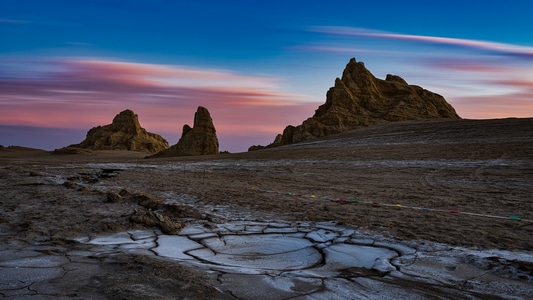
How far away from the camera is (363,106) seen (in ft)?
232

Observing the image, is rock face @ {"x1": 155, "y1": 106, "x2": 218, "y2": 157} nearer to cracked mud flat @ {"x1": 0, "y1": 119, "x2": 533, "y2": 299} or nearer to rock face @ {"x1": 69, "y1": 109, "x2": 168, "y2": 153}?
rock face @ {"x1": 69, "y1": 109, "x2": 168, "y2": 153}

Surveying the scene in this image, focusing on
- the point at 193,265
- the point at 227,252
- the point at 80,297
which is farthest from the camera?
the point at 227,252

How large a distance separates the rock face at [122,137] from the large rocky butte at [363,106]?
79.0 feet

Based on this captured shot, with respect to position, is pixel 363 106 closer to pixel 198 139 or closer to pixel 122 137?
pixel 198 139

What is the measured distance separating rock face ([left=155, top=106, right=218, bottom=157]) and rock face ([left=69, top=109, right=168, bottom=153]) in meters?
24.2

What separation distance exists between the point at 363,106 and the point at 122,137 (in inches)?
1634

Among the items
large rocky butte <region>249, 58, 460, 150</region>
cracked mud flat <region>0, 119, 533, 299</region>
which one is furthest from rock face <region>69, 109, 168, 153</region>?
cracked mud flat <region>0, 119, 533, 299</region>

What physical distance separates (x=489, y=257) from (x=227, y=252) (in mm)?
3271

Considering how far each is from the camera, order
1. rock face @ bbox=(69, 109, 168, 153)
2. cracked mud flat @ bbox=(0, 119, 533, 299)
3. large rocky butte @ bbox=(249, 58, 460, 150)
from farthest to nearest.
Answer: rock face @ bbox=(69, 109, 168, 153), large rocky butte @ bbox=(249, 58, 460, 150), cracked mud flat @ bbox=(0, 119, 533, 299)

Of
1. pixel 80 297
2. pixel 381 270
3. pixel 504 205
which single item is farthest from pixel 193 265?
pixel 504 205

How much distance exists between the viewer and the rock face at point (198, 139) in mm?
49188

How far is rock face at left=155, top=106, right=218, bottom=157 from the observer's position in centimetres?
4919

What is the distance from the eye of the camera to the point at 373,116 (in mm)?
67062

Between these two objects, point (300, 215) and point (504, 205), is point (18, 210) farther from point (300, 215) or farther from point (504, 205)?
point (504, 205)
